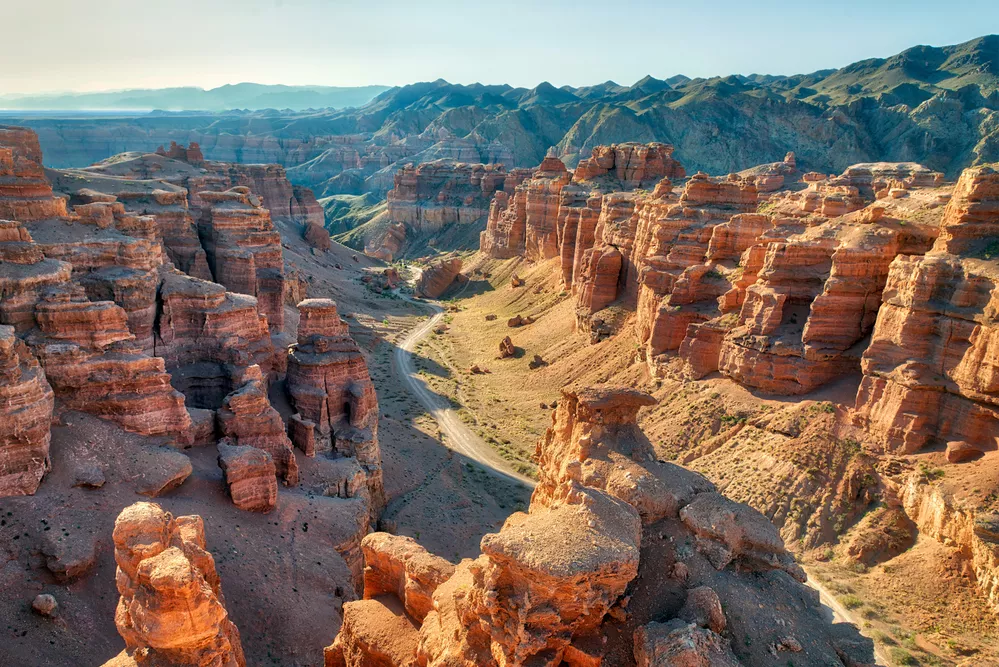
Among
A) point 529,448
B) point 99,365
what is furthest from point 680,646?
point 529,448

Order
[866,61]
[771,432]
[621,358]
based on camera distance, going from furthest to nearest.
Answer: [866,61]
[621,358]
[771,432]

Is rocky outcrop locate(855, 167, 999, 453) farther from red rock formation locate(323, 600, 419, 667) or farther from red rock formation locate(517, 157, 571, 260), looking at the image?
red rock formation locate(517, 157, 571, 260)

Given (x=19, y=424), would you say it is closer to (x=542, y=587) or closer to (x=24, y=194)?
(x=24, y=194)

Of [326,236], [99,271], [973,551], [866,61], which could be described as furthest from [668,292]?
[866,61]

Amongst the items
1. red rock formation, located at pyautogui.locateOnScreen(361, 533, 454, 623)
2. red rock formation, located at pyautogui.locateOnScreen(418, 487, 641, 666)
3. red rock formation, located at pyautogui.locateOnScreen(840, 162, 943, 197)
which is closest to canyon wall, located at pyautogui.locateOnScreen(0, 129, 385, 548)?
red rock formation, located at pyautogui.locateOnScreen(361, 533, 454, 623)

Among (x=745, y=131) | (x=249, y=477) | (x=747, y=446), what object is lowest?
(x=747, y=446)

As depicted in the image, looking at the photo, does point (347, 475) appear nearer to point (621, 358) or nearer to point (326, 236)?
point (621, 358)

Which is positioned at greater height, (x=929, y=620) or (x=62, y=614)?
(x=62, y=614)
